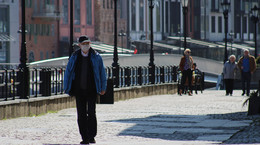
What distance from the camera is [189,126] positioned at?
1340 centimetres

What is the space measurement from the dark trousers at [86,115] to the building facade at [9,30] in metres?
49.7

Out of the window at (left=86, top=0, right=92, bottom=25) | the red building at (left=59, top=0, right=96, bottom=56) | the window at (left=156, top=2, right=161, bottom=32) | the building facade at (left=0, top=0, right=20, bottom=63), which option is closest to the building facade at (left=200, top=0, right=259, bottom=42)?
the window at (left=156, top=2, right=161, bottom=32)

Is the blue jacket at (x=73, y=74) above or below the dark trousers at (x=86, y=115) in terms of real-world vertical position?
above

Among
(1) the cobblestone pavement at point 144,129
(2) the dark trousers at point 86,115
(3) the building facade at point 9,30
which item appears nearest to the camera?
(2) the dark trousers at point 86,115

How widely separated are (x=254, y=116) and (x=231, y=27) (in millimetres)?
88215

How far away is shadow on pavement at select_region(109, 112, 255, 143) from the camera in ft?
39.1

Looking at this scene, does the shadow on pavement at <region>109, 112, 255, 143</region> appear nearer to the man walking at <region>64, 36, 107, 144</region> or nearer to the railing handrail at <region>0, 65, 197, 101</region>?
the man walking at <region>64, 36, 107, 144</region>

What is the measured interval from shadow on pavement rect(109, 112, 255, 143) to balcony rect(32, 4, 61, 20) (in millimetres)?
49742

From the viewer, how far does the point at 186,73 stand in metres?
25.6

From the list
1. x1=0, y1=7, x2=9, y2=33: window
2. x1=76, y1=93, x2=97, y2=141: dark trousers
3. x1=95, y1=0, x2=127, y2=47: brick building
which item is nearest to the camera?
x1=76, y1=93, x2=97, y2=141: dark trousers

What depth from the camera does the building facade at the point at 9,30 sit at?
60281 mm

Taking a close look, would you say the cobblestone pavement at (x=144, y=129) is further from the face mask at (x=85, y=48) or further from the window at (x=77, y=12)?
the window at (x=77, y=12)

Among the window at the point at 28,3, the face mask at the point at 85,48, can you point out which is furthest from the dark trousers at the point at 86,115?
the window at the point at 28,3

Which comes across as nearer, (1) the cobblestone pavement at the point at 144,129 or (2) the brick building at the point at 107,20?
(1) the cobblestone pavement at the point at 144,129
